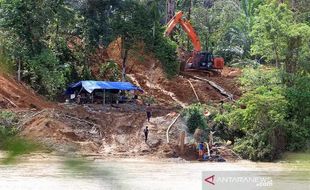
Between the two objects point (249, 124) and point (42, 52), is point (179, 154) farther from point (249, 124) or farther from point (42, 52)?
point (42, 52)

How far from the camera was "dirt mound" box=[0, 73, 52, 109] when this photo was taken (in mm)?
24703

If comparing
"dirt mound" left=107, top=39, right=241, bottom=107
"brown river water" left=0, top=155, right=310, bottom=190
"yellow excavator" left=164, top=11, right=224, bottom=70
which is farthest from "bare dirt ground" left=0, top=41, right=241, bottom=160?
"yellow excavator" left=164, top=11, right=224, bottom=70

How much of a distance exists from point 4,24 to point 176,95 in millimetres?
10023

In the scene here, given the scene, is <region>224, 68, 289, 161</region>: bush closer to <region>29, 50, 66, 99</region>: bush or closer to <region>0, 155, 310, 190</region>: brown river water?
<region>0, 155, 310, 190</region>: brown river water

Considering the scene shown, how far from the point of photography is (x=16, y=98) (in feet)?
82.2

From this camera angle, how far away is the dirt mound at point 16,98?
24.7 metres

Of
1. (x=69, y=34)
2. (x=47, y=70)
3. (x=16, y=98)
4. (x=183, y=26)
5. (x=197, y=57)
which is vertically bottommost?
(x=16, y=98)

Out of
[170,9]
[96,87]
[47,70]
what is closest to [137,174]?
[47,70]

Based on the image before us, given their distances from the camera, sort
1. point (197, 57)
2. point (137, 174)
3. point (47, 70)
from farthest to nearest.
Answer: point (197, 57)
point (47, 70)
point (137, 174)

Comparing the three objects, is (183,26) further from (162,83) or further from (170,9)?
(162,83)

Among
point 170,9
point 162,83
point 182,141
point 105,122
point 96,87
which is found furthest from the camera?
point 170,9

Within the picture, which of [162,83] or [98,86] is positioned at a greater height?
[162,83]

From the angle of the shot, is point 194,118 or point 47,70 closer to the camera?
point 47,70

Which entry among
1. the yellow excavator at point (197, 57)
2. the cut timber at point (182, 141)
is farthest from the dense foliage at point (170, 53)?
the yellow excavator at point (197, 57)
